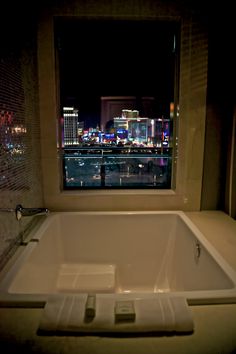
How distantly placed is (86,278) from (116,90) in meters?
1.71

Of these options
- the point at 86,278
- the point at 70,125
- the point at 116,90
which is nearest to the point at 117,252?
the point at 86,278

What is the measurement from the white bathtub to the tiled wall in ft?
0.93

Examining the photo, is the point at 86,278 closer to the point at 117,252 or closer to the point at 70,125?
the point at 117,252

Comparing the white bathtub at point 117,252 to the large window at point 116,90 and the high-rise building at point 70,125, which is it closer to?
Result: the large window at point 116,90

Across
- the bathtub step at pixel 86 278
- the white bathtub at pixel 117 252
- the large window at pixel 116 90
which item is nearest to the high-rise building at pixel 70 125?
the large window at pixel 116 90

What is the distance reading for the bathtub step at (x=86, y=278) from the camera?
6.92ft

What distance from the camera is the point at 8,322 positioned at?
110cm

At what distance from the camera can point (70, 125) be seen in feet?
8.51

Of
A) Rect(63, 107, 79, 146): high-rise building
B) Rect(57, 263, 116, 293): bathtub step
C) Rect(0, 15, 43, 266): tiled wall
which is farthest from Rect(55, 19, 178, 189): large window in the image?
Rect(57, 263, 116, 293): bathtub step

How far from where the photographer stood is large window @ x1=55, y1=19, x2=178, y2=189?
247 cm

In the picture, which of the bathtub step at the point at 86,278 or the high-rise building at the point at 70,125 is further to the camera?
the high-rise building at the point at 70,125

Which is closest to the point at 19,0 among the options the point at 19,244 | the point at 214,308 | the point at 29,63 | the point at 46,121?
the point at 29,63

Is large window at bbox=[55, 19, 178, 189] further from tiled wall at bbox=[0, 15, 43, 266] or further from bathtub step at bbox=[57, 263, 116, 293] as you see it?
bathtub step at bbox=[57, 263, 116, 293]

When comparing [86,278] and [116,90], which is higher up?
[116,90]
